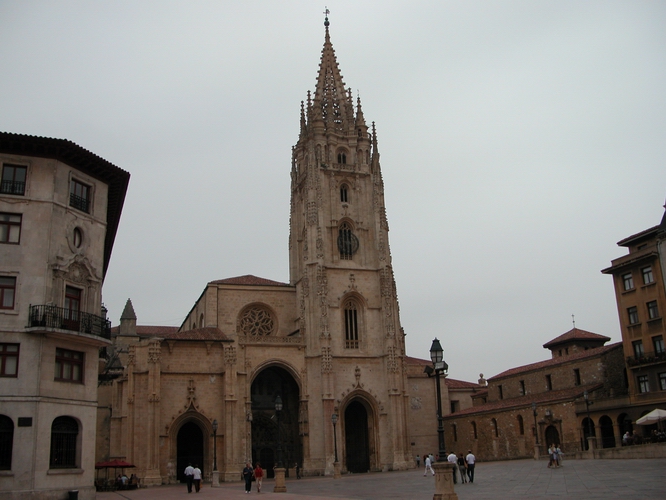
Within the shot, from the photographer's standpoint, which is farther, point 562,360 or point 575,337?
point 575,337

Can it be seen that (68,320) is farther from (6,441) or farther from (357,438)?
(357,438)

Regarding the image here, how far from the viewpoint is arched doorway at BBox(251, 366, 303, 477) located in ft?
164

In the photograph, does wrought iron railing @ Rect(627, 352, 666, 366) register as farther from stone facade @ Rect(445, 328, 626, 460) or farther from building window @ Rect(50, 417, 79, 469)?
building window @ Rect(50, 417, 79, 469)

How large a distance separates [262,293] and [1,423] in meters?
33.1

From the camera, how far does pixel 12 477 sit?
22.2m

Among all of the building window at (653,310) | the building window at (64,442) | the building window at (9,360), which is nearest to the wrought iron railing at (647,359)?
the building window at (653,310)

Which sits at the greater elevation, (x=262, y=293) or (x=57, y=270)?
(x=262, y=293)

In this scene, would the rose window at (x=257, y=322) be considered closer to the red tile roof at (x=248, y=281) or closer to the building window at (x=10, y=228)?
the red tile roof at (x=248, y=281)

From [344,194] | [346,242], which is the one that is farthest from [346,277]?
[344,194]

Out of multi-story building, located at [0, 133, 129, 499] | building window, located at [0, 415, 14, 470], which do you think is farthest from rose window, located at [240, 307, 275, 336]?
building window, located at [0, 415, 14, 470]

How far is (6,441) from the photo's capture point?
74.1 feet

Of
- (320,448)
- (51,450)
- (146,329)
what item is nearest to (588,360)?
(320,448)

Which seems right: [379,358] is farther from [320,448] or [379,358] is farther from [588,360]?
[588,360]

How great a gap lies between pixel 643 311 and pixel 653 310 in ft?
2.43
